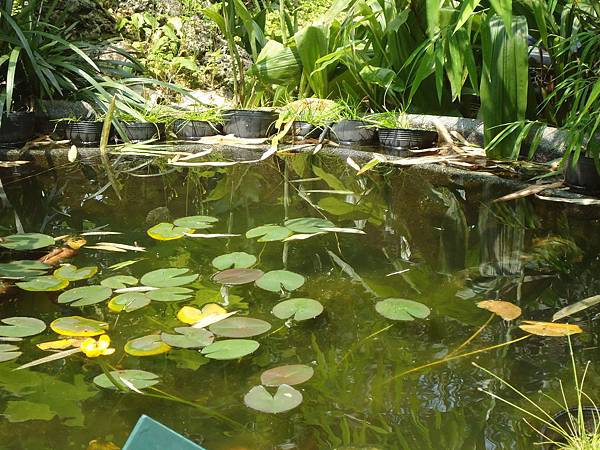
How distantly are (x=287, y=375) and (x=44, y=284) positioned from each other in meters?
0.66

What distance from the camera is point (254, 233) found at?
186cm

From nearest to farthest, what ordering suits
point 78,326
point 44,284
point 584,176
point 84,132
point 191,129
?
point 78,326
point 44,284
point 584,176
point 84,132
point 191,129

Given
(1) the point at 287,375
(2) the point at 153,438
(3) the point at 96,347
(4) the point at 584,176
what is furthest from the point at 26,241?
(4) the point at 584,176

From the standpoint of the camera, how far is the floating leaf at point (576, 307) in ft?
4.46

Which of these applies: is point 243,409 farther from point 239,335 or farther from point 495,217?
point 495,217

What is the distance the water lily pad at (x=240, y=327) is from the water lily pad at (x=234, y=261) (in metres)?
0.30

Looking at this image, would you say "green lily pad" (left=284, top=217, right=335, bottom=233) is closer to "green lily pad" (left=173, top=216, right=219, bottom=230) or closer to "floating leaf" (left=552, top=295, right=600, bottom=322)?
"green lily pad" (left=173, top=216, right=219, bottom=230)

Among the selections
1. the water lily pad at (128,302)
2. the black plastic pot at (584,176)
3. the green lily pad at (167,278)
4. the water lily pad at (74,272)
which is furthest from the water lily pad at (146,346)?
the black plastic pot at (584,176)

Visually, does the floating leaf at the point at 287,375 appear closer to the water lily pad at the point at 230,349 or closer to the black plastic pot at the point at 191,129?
the water lily pad at the point at 230,349

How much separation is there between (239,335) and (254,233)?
638 millimetres

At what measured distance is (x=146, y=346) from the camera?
1.22 meters

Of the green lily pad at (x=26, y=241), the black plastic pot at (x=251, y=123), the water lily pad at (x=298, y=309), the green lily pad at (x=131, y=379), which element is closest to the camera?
the green lily pad at (x=131, y=379)

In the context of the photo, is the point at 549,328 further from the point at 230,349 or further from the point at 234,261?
the point at 234,261

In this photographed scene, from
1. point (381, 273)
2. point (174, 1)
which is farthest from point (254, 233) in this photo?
point (174, 1)
